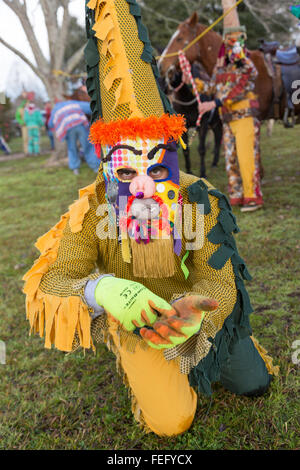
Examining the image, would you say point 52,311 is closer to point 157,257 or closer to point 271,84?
point 157,257

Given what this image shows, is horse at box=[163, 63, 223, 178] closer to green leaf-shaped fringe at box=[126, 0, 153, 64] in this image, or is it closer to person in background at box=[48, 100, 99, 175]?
person in background at box=[48, 100, 99, 175]

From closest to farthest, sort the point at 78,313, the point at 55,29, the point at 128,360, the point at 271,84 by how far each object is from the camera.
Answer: the point at 78,313, the point at 128,360, the point at 271,84, the point at 55,29

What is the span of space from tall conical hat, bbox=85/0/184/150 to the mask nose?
15 centimetres

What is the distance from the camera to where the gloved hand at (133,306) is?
1162mm

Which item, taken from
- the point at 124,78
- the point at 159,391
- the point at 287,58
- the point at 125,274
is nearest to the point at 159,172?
the point at 124,78

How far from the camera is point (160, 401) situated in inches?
67.1

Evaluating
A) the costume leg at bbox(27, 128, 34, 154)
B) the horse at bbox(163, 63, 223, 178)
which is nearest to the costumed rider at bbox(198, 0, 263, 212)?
the horse at bbox(163, 63, 223, 178)

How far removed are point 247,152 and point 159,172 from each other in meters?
3.25

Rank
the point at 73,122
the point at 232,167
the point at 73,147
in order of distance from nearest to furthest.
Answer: the point at 232,167, the point at 73,122, the point at 73,147

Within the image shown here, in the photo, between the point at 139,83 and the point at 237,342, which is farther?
the point at 237,342

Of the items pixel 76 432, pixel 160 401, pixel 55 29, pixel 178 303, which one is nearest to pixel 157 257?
pixel 178 303

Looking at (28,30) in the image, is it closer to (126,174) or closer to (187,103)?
(187,103)

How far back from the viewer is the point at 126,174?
1412 millimetres

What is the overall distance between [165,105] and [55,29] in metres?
10.2
